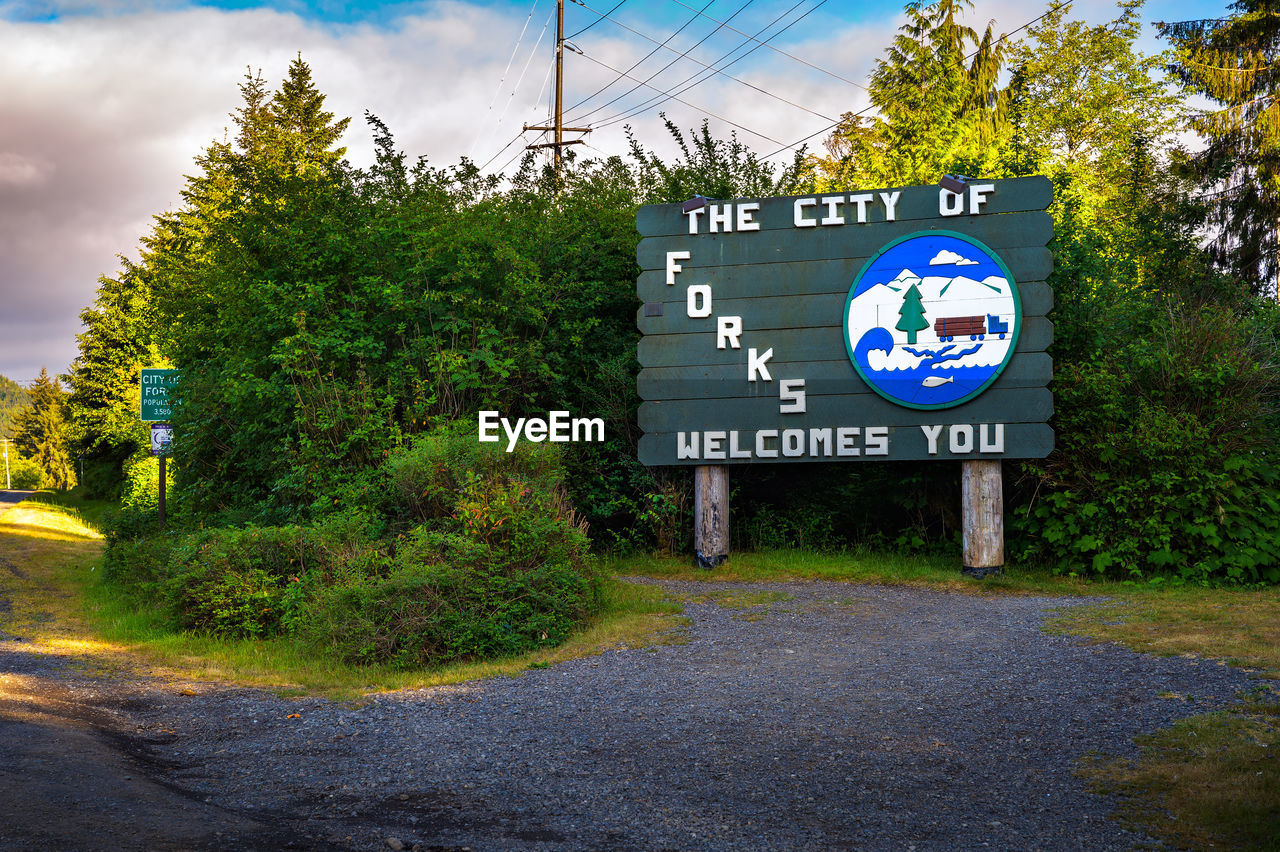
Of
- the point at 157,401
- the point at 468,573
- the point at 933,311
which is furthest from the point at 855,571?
the point at 157,401

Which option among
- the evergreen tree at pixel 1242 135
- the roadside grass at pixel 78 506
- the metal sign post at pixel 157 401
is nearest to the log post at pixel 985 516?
the metal sign post at pixel 157 401

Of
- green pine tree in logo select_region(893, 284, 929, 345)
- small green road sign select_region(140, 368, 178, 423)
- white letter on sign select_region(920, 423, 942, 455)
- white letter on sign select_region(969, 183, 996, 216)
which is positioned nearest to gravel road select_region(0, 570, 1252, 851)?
white letter on sign select_region(920, 423, 942, 455)

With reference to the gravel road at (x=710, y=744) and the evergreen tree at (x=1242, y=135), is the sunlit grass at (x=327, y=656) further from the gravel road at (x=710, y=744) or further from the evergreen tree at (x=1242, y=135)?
the evergreen tree at (x=1242, y=135)

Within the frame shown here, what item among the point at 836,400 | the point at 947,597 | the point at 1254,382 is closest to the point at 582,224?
the point at 836,400

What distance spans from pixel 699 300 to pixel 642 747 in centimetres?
861

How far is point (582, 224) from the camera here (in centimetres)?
1689

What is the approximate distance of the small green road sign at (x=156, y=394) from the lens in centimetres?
1952

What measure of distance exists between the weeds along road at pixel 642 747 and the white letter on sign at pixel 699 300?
5131mm

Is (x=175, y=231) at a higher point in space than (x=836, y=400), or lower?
higher

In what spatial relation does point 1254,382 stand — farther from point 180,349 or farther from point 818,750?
point 180,349

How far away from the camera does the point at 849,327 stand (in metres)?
13.7

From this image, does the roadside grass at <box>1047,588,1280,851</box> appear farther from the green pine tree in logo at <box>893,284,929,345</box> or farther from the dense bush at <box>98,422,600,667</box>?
the dense bush at <box>98,422,600,667</box>

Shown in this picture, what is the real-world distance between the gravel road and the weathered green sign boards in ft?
12.4

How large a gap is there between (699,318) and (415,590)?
20.5 ft
